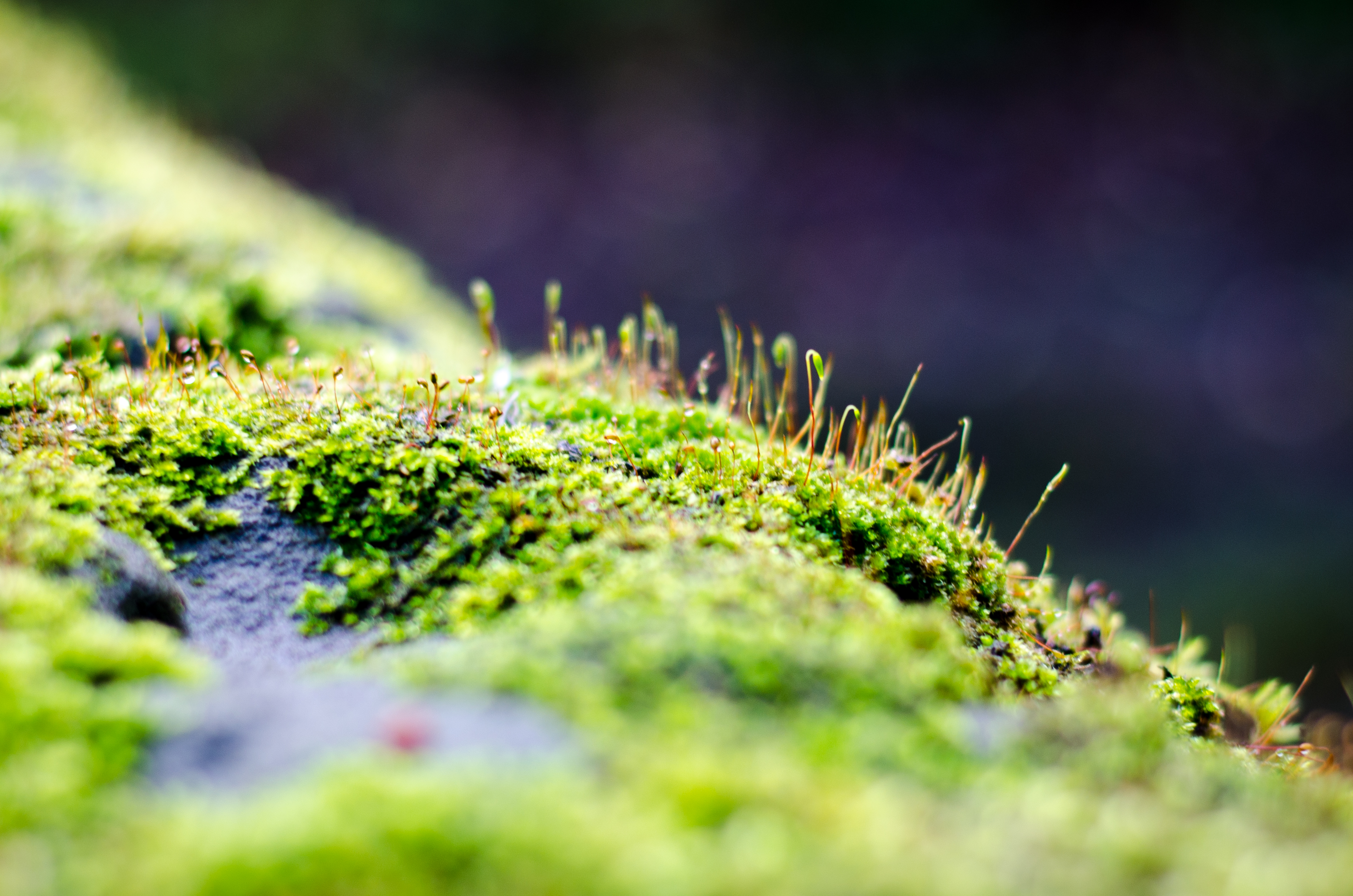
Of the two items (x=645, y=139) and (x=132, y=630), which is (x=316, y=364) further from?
(x=645, y=139)

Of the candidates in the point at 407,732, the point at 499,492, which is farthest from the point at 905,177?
the point at 407,732

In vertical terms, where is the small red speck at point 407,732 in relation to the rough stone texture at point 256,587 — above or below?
above

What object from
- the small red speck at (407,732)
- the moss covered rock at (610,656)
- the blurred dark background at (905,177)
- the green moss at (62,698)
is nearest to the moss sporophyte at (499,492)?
the moss covered rock at (610,656)

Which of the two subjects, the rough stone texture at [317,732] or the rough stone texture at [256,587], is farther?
the rough stone texture at [256,587]

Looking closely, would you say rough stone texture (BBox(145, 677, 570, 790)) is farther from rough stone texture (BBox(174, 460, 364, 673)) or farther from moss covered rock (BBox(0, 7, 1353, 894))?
rough stone texture (BBox(174, 460, 364, 673))

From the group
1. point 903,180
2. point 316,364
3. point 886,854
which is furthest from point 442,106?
point 886,854

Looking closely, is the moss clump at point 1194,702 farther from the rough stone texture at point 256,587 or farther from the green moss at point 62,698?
the green moss at point 62,698
